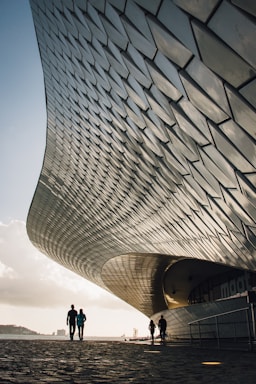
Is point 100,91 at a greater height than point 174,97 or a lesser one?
greater

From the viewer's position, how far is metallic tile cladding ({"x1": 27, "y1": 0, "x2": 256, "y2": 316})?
6234 millimetres

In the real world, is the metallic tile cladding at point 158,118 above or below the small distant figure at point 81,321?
above

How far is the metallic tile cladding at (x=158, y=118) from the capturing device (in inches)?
245

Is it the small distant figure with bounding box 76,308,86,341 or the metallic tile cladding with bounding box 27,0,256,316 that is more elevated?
the metallic tile cladding with bounding box 27,0,256,316

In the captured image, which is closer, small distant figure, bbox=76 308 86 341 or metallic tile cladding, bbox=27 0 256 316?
metallic tile cladding, bbox=27 0 256 316

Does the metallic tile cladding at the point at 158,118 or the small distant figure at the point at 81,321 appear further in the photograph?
the small distant figure at the point at 81,321

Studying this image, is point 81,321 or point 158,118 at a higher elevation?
point 158,118

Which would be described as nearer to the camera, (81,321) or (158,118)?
(158,118)

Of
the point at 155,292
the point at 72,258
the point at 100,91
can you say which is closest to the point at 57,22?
the point at 100,91

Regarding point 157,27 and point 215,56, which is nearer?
point 215,56

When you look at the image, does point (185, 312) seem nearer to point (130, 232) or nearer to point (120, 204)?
point (130, 232)

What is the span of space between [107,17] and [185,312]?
970 inches

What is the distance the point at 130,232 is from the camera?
28.1 metres

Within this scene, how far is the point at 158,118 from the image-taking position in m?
10.9
